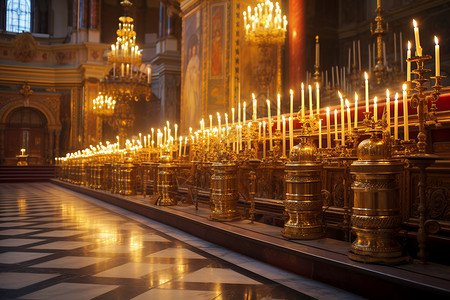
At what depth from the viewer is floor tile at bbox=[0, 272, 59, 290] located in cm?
225

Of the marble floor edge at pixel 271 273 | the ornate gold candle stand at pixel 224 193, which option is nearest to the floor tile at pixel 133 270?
the marble floor edge at pixel 271 273

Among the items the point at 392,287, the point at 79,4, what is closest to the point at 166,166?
the point at 392,287

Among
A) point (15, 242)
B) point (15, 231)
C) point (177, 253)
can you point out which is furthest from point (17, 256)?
point (15, 231)

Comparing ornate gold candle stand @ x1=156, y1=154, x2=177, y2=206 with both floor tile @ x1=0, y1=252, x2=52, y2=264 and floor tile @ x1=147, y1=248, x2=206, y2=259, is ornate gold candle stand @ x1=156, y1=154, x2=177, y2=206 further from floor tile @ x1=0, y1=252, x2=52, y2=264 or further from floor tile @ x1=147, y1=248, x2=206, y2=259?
floor tile @ x1=0, y1=252, x2=52, y2=264

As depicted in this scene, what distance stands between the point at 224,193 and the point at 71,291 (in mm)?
1874

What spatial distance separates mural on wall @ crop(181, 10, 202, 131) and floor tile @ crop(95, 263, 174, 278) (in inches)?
326

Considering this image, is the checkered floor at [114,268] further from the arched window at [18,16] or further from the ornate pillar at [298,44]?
Result: the arched window at [18,16]

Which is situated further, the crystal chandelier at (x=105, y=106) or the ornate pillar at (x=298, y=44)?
the crystal chandelier at (x=105, y=106)

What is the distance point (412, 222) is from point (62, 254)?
8.39 feet

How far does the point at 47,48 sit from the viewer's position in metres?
21.7

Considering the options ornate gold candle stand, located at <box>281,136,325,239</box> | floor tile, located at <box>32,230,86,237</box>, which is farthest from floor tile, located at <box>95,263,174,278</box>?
floor tile, located at <box>32,230,86,237</box>

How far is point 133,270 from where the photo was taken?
259cm

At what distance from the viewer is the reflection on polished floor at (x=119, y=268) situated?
83.9 inches

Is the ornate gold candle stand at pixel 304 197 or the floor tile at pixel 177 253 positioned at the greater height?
the ornate gold candle stand at pixel 304 197
